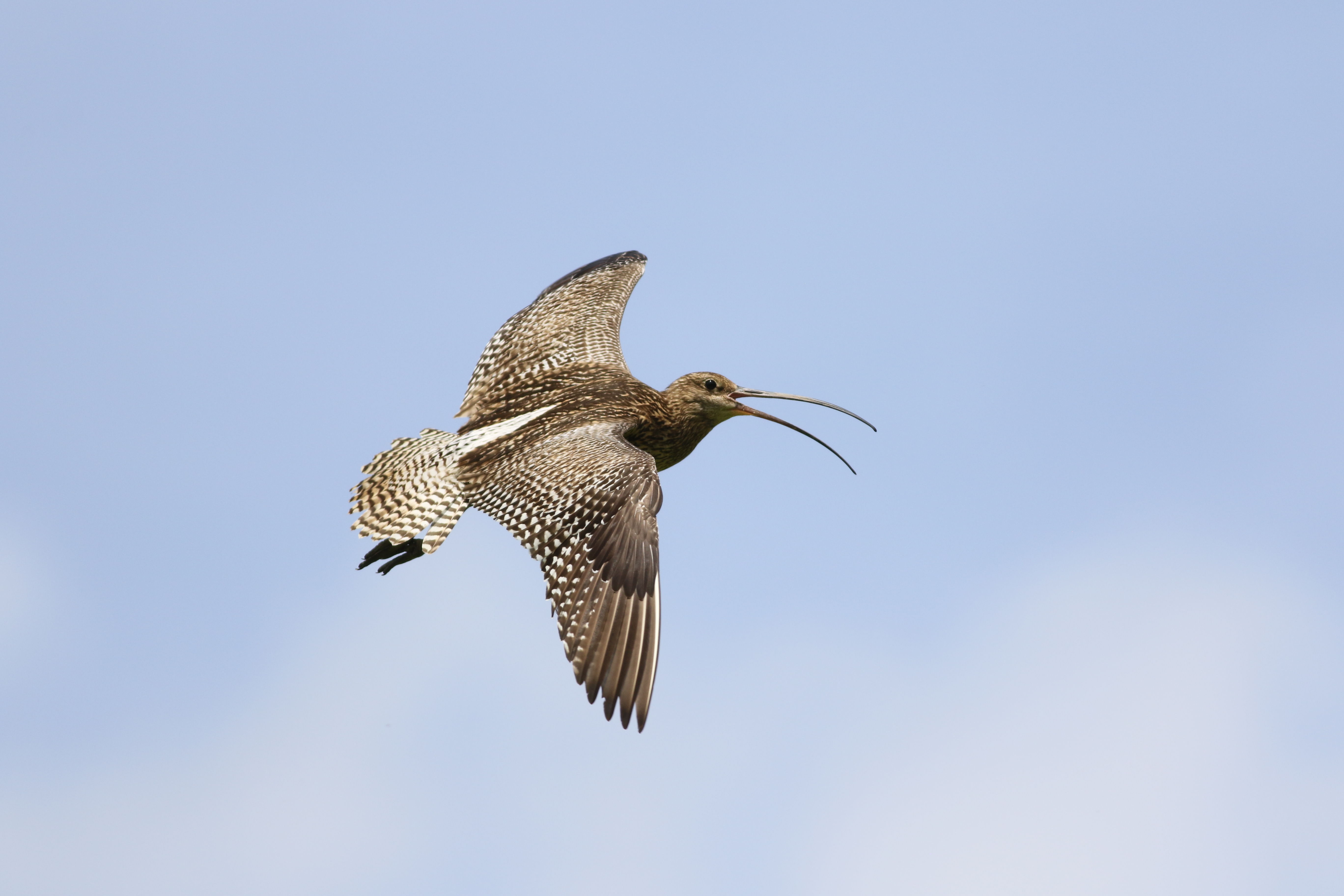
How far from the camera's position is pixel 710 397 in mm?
13609

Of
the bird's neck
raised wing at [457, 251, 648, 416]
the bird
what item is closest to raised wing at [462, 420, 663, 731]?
the bird

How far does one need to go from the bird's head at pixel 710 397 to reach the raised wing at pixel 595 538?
193cm

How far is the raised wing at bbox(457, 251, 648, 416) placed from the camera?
1386cm

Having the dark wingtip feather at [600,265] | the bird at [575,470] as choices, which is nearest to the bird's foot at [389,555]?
the bird at [575,470]

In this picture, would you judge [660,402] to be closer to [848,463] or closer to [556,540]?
[848,463]

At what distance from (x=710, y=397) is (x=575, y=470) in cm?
311

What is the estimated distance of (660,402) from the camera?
523 inches

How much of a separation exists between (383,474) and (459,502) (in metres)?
1.00

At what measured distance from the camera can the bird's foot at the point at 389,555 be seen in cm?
1166

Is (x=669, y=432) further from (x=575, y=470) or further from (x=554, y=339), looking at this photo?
(x=575, y=470)

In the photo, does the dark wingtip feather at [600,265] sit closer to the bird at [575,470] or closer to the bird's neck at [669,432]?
the bird at [575,470]

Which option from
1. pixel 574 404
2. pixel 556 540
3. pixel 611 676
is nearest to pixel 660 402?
pixel 574 404

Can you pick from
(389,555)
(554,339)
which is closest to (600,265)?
(554,339)

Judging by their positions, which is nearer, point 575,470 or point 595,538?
point 595,538
